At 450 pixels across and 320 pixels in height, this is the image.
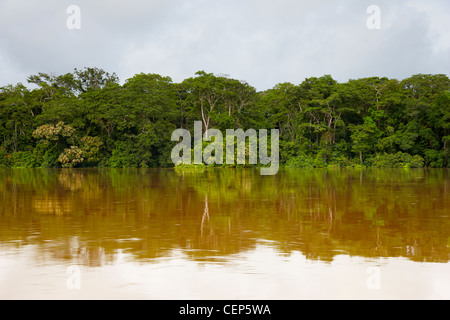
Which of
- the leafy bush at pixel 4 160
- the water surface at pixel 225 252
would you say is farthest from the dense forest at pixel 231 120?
the water surface at pixel 225 252

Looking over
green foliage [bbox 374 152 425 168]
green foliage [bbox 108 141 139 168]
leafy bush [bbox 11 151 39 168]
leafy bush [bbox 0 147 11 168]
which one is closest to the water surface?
green foliage [bbox 374 152 425 168]

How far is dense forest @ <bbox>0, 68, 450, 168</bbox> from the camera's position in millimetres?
40312

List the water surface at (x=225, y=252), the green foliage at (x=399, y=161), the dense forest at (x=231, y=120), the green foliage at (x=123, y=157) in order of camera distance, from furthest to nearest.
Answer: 1. the green foliage at (x=123, y=157)
2. the dense forest at (x=231, y=120)
3. the green foliage at (x=399, y=161)
4. the water surface at (x=225, y=252)

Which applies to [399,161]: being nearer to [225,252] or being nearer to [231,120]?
[231,120]

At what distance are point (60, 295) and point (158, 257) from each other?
4.69ft

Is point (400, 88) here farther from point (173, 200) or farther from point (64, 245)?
point (64, 245)

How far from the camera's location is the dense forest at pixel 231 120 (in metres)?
40.3

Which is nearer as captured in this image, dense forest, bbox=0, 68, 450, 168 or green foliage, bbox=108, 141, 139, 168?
dense forest, bbox=0, 68, 450, 168

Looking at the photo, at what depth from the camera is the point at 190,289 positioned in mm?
3760

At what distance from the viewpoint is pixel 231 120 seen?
134ft

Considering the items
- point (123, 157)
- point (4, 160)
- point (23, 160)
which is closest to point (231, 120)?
point (123, 157)

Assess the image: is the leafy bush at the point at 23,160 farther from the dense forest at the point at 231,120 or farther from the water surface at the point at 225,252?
the water surface at the point at 225,252

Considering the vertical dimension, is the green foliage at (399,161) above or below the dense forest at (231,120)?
below

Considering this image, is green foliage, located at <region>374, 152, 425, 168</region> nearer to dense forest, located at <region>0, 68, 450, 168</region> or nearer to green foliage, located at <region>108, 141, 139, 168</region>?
dense forest, located at <region>0, 68, 450, 168</region>
